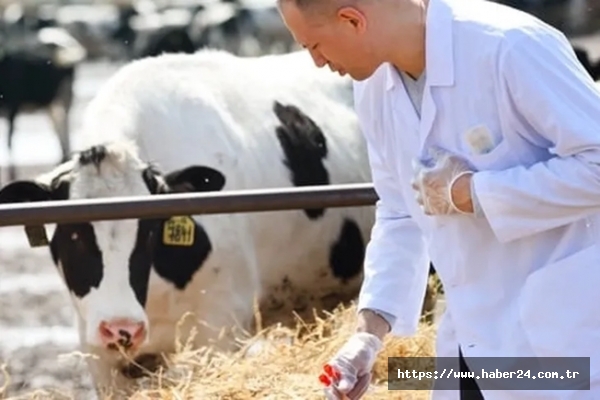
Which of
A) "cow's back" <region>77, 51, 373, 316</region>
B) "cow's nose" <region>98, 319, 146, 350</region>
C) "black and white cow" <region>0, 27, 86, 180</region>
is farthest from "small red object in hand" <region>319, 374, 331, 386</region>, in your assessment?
"black and white cow" <region>0, 27, 86, 180</region>

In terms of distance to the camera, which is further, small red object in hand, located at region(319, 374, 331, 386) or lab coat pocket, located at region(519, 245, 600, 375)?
small red object in hand, located at region(319, 374, 331, 386)

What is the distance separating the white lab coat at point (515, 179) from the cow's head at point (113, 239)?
2.76m

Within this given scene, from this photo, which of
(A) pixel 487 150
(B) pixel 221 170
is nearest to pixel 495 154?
(A) pixel 487 150

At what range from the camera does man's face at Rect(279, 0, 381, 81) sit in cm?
241

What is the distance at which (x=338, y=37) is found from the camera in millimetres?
2424

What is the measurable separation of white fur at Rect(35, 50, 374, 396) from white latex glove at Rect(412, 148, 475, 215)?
2843mm

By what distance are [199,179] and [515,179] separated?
3.25m

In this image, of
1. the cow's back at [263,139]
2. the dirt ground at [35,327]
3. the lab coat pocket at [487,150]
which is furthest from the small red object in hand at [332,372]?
the cow's back at [263,139]

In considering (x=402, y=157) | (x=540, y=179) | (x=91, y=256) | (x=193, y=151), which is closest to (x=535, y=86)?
(x=540, y=179)

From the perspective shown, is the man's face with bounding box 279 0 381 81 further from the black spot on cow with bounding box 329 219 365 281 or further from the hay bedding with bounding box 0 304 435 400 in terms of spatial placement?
the black spot on cow with bounding box 329 219 365 281

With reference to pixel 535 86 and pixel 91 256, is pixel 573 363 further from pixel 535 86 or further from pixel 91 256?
pixel 91 256

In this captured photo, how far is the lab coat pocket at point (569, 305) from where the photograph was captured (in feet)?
7.80

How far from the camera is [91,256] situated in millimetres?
5340

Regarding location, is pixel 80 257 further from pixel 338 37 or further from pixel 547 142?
pixel 547 142
